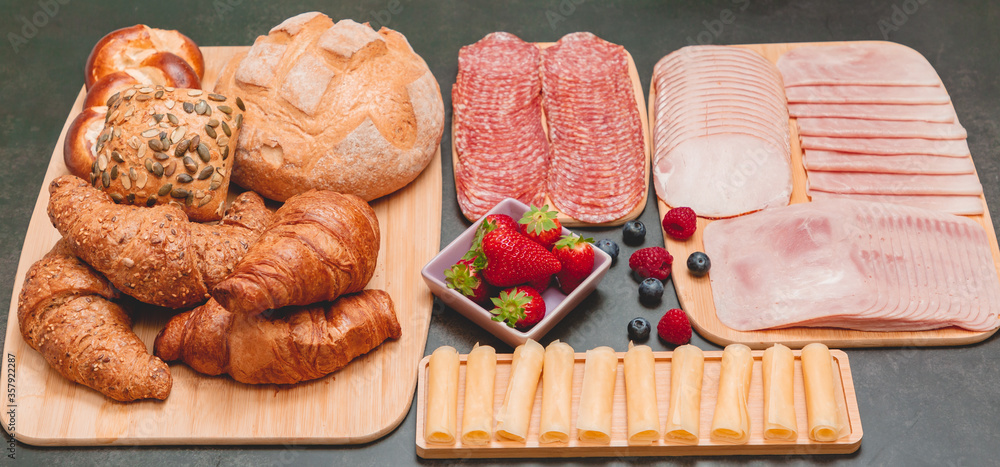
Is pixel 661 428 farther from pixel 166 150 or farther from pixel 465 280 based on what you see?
pixel 166 150

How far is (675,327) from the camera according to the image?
264 centimetres

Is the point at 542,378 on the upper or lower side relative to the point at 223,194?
lower

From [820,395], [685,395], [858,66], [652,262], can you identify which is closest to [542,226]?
[652,262]

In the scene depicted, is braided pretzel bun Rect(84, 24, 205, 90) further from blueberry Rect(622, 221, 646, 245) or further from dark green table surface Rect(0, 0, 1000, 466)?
blueberry Rect(622, 221, 646, 245)

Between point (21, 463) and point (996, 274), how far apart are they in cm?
329

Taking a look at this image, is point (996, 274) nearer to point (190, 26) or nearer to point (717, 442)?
point (717, 442)

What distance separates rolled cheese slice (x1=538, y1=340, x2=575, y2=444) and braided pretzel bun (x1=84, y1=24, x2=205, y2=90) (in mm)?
1734

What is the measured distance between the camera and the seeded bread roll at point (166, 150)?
8.53 feet

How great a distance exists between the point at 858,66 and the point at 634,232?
1.28 m

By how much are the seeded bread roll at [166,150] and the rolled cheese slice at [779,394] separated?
189 cm

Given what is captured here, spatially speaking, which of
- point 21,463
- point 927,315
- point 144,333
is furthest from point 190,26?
point 927,315

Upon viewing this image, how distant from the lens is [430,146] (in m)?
2.98

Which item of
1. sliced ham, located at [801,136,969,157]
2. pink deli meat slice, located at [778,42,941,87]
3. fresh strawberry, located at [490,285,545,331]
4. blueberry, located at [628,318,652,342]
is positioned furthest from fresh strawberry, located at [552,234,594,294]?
pink deli meat slice, located at [778,42,941,87]

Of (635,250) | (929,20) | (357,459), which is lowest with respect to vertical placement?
(357,459)
